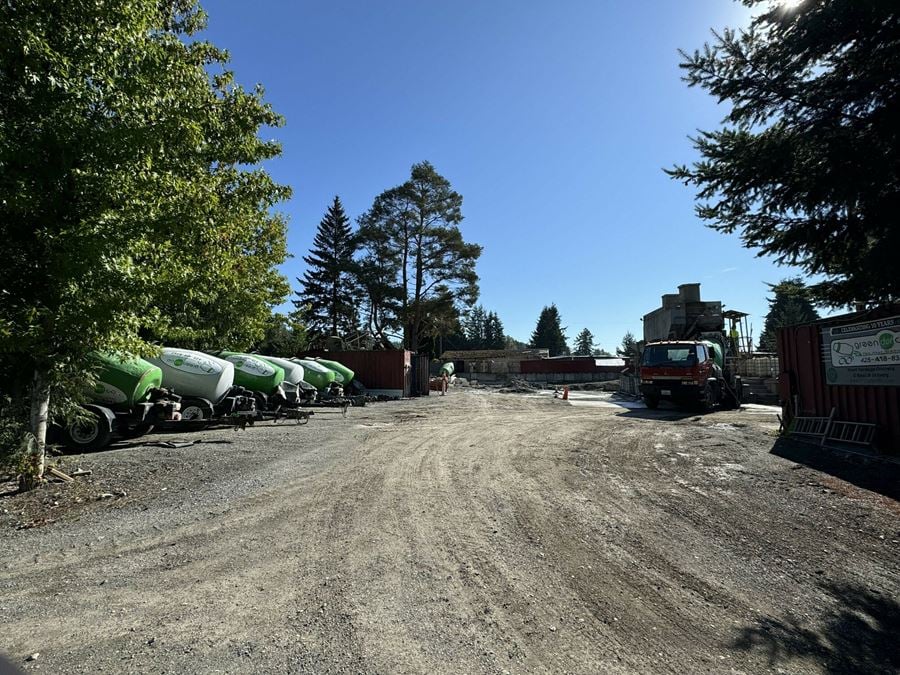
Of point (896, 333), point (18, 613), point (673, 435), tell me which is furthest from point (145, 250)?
point (896, 333)

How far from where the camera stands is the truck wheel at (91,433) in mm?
8648

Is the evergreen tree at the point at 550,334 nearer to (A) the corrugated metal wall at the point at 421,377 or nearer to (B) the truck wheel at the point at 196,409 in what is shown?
(A) the corrugated metal wall at the point at 421,377

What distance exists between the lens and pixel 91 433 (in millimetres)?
8742

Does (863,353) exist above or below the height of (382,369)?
above

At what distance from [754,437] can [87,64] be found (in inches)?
586

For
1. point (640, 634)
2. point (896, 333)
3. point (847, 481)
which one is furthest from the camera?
point (896, 333)

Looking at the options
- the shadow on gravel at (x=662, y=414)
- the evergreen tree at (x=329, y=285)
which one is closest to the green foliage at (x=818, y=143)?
the shadow on gravel at (x=662, y=414)

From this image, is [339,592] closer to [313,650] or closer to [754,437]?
[313,650]

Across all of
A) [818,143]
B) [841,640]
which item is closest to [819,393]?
[818,143]

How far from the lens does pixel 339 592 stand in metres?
3.62

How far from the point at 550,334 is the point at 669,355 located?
8604 centimetres

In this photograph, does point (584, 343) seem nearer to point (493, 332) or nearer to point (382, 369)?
point (493, 332)

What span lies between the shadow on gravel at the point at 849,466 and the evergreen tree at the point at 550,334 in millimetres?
91411

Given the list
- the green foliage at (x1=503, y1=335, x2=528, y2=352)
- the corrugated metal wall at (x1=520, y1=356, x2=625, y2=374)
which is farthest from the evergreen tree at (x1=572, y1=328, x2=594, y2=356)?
the corrugated metal wall at (x1=520, y1=356, x2=625, y2=374)
